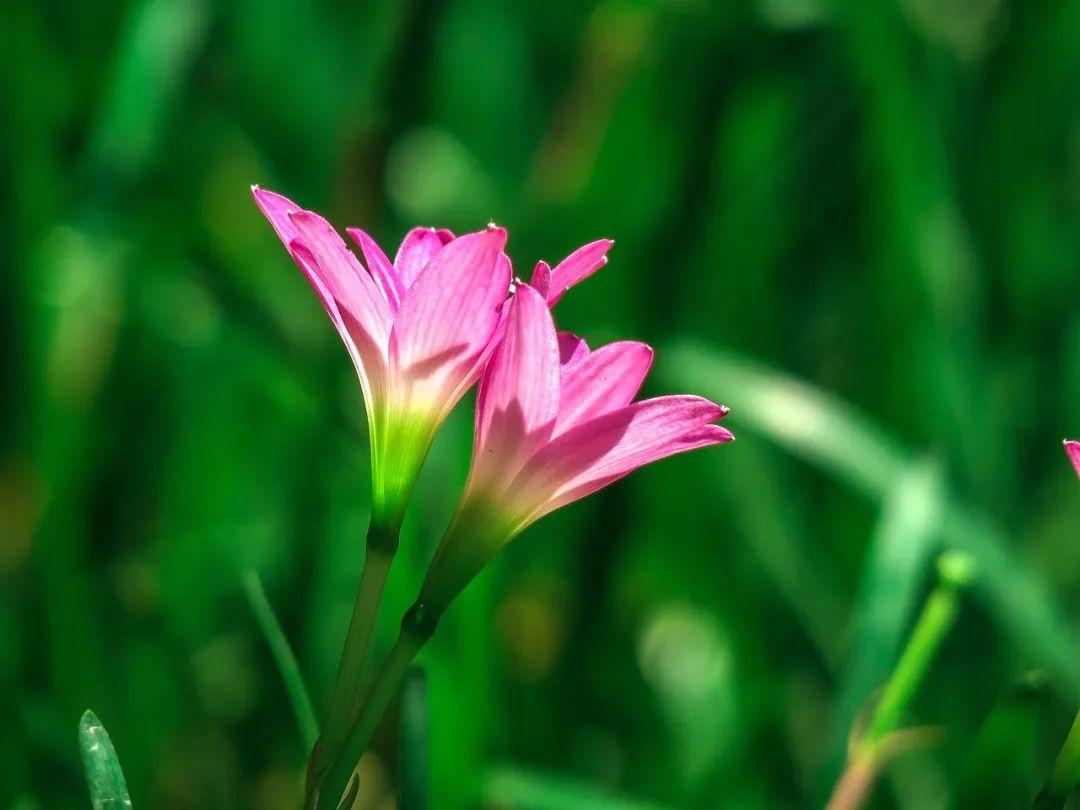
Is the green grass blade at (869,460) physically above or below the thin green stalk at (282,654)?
above

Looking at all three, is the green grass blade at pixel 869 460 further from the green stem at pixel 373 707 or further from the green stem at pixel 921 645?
the green stem at pixel 373 707

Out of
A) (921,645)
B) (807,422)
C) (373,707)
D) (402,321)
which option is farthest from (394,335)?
(807,422)

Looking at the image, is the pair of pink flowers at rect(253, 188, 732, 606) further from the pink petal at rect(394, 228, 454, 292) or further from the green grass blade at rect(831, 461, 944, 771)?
the green grass blade at rect(831, 461, 944, 771)

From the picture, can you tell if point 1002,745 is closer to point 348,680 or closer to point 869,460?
point 348,680

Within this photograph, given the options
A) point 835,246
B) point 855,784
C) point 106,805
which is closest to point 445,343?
point 106,805

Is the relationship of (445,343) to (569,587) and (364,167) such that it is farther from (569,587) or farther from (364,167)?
(569,587)

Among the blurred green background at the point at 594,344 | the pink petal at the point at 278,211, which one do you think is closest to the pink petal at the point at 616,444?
the pink petal at the point at 278,211

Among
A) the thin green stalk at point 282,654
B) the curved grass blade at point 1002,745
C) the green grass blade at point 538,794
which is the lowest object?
the green grass blade at point 538,794
